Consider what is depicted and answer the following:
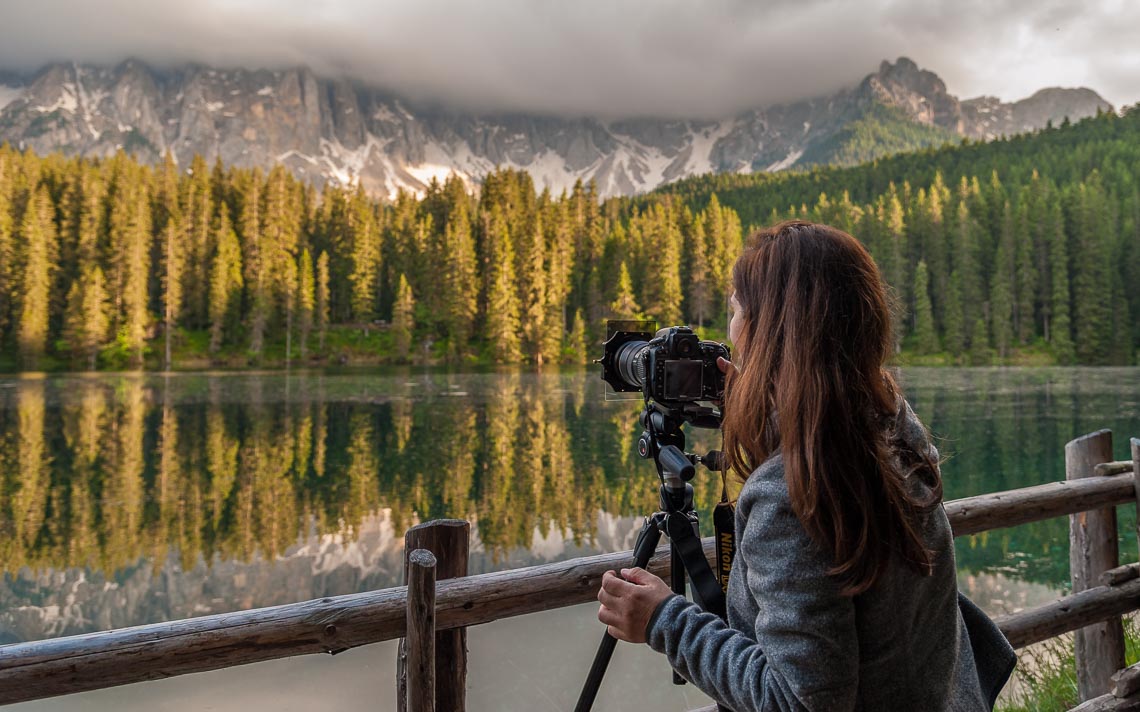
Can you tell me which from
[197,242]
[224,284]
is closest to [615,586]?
[224,284]

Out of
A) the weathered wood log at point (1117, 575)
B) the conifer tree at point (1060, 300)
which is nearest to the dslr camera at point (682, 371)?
the weathered wood log at point (1117, 575)

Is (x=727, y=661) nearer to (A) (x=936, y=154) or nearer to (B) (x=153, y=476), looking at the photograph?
(B) (x=153, y=476)

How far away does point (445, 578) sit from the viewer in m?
2.50

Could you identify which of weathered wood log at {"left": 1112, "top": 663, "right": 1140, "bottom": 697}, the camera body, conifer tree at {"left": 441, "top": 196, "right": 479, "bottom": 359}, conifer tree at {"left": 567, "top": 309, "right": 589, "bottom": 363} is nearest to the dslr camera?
the camera body

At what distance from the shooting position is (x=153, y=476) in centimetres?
1653

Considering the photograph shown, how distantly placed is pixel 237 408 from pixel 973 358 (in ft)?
180

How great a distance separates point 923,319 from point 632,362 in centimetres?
6531

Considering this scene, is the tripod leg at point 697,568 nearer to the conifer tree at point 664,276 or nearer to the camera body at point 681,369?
the camera body at point 681,369

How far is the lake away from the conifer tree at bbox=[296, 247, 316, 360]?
2883cm

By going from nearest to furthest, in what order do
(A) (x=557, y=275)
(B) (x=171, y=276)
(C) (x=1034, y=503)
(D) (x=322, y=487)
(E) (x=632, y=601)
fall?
(E) (x=632, y=601) < (C) (x=1034, y=503) < (D) (x=322, y=487) < (B) (x=171, y=276) < (A) (x=557, y=275)

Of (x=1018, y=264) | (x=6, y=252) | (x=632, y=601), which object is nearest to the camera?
(x=632, y=601)

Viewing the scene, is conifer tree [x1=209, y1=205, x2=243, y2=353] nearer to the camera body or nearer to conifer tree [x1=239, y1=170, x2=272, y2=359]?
conifer tree [x1=239, y1=170, x2=272, y2=359]

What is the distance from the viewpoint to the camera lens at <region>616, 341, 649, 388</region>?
198 centimetres

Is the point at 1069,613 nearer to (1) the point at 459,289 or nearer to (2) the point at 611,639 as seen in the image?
(2) the point at 611,639
